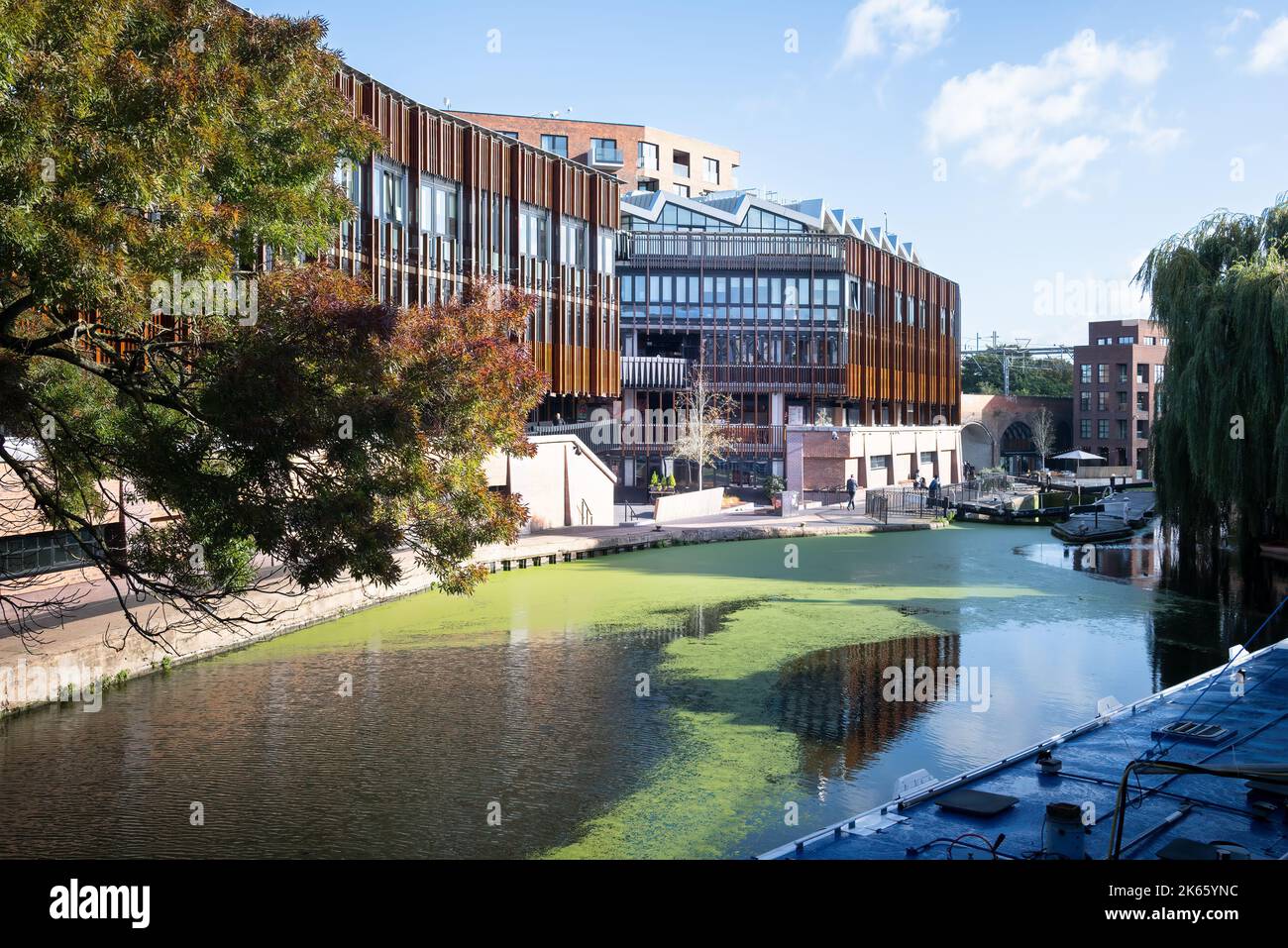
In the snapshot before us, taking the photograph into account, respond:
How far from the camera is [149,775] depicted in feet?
47.3

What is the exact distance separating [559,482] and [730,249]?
27661 mm

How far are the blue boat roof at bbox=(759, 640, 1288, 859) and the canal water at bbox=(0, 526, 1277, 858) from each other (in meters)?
1.56

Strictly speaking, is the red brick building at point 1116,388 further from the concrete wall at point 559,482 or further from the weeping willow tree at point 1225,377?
the weeping willow tree at point 1225,377

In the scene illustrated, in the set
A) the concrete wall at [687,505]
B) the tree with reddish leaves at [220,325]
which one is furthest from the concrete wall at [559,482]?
the tree with reddish leaves at [220,325]

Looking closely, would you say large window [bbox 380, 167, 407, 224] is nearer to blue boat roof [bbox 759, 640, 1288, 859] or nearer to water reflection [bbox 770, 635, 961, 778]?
water reflection [bbox 770, 635, 961, 778]

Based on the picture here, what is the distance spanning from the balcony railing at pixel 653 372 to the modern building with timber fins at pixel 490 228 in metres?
9.08

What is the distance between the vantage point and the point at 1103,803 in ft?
39.1

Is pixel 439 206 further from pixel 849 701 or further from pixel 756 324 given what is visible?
pixel 756 324

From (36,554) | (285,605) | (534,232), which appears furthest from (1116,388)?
(36,554)

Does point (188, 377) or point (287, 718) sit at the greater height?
point (188, 377)

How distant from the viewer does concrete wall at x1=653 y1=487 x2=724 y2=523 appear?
1714 inches
